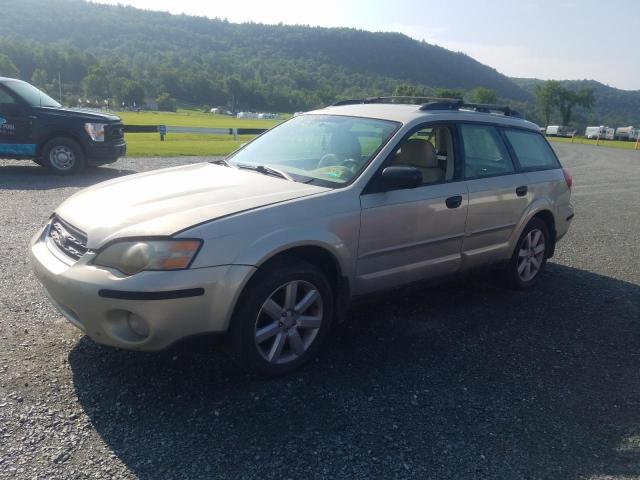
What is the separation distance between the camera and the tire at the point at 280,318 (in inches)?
129

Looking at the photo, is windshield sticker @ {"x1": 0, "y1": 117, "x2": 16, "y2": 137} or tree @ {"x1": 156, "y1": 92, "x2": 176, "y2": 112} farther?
tree @ {"x1": 156, "y1": 92, "x2": 176, "y2": 112}

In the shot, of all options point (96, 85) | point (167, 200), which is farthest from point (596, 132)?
point (167, 200)

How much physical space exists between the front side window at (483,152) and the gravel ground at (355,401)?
1.28m

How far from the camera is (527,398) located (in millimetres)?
3533

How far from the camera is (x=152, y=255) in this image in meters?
3.02

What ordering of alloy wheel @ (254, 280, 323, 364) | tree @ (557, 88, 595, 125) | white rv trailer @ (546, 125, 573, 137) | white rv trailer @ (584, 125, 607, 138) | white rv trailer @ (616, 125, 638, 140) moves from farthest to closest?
tree @ (557, 88, 595, 125), white rv trailer @ (616, 125, 638, 140), white rv trailer @ (584, 125, 607, 138), white rv trailer @ (546, 125, 573, 137), alloy wheel @ (254, 280, 323, 364)

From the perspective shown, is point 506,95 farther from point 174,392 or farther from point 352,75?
point 174,392

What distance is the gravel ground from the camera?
2734 mm

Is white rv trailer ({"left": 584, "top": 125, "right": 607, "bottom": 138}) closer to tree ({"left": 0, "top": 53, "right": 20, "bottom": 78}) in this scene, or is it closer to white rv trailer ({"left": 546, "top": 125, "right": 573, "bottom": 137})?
white rv trailer ({"left": 546, "top": 125, "right": 573, "bottom": 137})

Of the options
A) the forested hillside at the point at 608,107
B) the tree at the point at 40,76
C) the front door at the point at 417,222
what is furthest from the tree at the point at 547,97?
the front door at the point at 417,222

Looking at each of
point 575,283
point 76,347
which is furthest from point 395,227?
point 575,283

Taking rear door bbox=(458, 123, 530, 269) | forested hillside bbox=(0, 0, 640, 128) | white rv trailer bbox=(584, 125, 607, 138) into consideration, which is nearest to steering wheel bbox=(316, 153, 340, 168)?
rear door bbox=(458, 123, 530, 269)

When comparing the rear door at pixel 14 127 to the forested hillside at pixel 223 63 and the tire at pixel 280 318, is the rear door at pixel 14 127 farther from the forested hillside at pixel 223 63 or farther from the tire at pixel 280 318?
the forested hillside at pixel 223 63

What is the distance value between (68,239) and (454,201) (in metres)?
2.93
